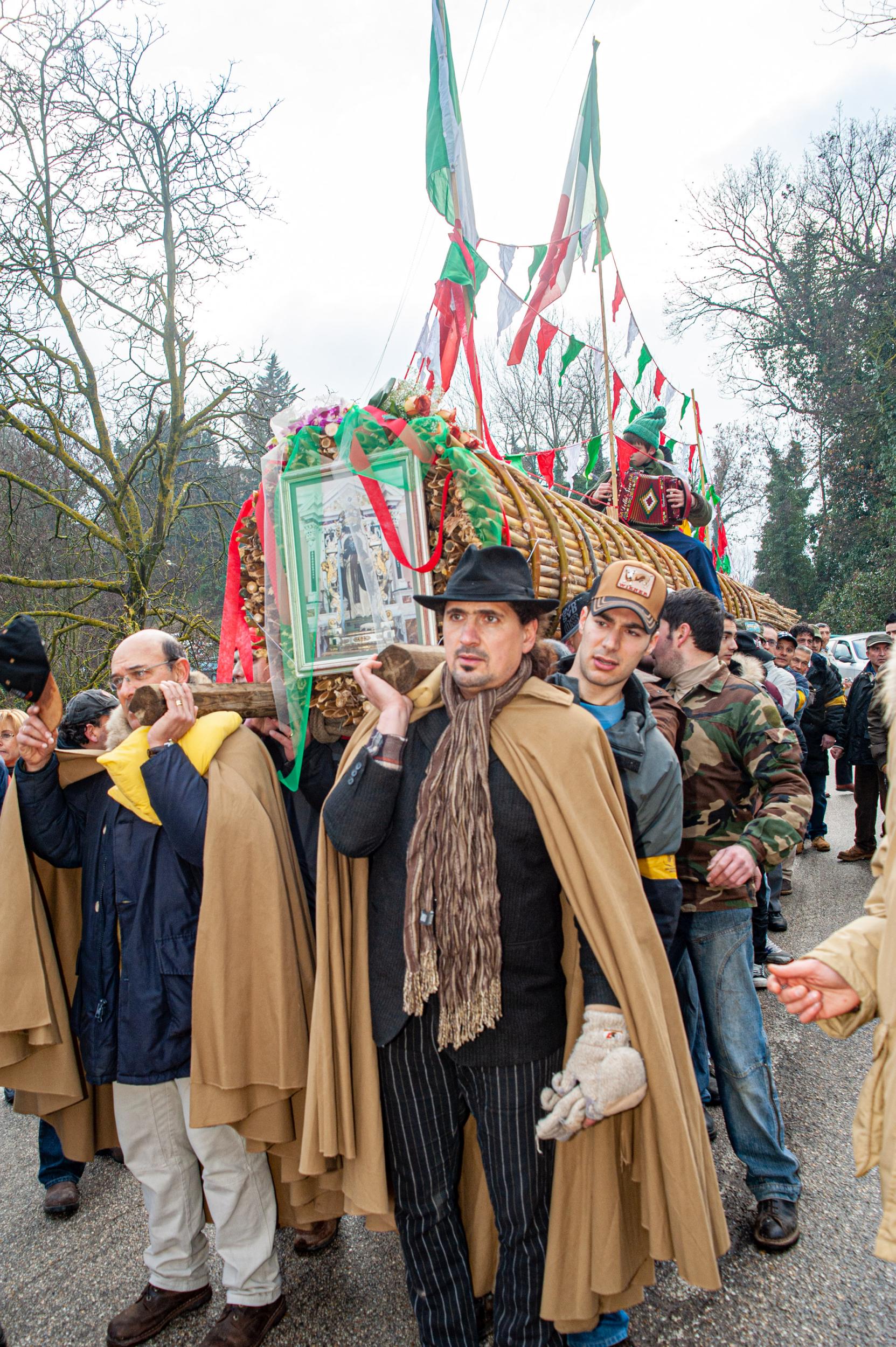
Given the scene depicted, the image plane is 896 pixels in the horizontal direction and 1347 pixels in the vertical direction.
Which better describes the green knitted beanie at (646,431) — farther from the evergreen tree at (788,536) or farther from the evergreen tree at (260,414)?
the evergreen tree at (788,536)

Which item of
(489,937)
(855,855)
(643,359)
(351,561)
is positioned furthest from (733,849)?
(855,855)

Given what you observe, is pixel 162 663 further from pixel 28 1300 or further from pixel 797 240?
pixel 797 240

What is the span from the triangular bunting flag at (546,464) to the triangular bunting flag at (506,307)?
1.62 metres

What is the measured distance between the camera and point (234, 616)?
3078mm

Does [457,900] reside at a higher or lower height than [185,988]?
higher

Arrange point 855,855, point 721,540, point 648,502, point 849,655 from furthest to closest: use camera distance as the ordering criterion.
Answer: point 849,655, point 721,540, point 855,855, point 648,502

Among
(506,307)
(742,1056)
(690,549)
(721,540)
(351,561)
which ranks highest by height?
(506,307)

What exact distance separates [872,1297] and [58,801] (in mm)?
2983

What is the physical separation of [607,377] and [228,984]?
3418 mm

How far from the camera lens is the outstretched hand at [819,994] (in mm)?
1677

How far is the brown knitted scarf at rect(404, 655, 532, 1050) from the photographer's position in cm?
207

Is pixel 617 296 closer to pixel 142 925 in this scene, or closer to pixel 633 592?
pixel 633 592

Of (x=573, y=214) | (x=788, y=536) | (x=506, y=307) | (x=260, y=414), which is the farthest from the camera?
(x=788, y=536)

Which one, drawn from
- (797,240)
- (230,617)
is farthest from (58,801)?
(797,240)
